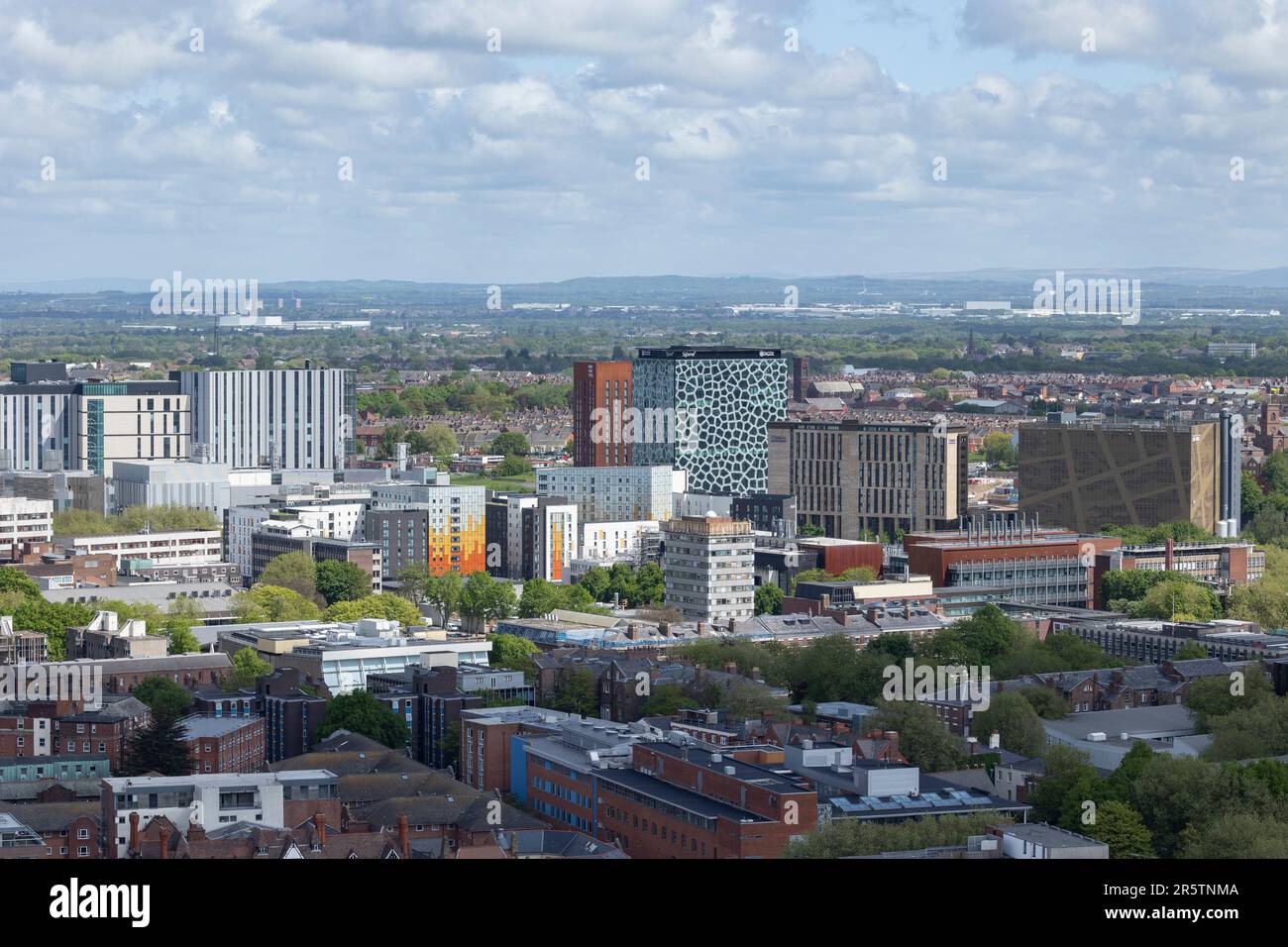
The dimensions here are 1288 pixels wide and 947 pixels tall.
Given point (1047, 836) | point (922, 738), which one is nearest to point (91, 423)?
point (922, 738)

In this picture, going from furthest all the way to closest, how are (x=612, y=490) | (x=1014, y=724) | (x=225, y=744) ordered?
(x=612, y=490)
(x=1014, y=724)
(x=225, y=744)

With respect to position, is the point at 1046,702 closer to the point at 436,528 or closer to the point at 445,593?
the point at 445,593

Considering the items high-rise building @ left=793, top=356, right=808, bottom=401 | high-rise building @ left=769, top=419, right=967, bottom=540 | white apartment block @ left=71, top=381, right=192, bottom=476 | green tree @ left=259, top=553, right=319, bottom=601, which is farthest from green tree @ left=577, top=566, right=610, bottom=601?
high-rise building @ left=793, top=356, right=808, bottom=401

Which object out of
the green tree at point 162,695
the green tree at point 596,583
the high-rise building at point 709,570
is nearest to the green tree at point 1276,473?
the green tree at point 596,583

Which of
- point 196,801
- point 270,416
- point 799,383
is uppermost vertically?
point 799,383

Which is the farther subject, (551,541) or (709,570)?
(551,541)

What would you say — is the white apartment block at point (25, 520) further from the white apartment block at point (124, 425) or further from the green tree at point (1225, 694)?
the green tree at point (1225, 694)

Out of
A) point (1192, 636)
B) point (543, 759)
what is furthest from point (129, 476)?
point (543, 759)
